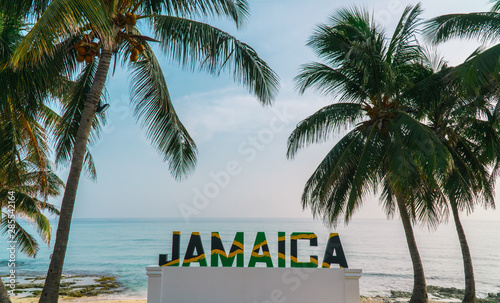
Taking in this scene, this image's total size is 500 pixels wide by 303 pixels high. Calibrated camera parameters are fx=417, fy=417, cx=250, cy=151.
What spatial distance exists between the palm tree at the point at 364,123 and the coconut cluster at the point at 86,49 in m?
5.00

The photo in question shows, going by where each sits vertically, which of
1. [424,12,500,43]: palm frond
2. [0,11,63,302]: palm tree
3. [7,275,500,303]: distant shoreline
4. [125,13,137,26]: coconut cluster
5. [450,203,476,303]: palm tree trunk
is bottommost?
[7,275,500,303]: distant shoreline

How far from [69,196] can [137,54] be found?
2466 mm

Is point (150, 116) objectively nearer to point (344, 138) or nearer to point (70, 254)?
point (344, 138)

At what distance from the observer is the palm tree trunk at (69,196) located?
5.73m

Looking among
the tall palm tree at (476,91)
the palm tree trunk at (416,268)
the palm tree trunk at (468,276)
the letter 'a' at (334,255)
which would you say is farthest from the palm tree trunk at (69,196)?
the palm tree trunk at (468,276)

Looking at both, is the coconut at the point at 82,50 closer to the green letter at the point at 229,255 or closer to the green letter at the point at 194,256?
the green letter at the point at 194,256

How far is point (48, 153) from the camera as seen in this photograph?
11.0 meters

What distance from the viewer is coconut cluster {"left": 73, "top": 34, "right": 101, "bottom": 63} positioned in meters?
6.58

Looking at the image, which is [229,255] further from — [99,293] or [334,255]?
[99,293]

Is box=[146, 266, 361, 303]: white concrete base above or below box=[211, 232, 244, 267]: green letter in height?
below

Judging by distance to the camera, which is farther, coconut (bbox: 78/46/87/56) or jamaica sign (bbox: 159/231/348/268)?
jamaica sign (bbox: 159/231/348/268)

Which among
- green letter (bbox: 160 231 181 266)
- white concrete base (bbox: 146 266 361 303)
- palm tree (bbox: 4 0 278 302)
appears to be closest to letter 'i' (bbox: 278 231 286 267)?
white concrete base (bbox: 146 266 361 303)

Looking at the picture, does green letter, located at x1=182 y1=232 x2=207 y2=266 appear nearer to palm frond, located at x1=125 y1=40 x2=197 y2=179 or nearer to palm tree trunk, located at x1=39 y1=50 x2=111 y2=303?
palm frond, located at x1=125 y1=40 x2=197 y2=179

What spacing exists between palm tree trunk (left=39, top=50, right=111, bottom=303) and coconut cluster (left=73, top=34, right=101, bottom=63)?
150 millimetres
